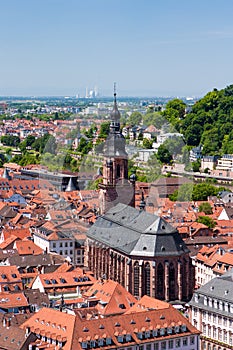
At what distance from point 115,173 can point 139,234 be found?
482cm

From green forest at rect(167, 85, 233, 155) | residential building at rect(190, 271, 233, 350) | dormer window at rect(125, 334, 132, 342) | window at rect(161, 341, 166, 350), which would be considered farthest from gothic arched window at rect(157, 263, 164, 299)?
green forest at rect(167, 85, 233, 155)

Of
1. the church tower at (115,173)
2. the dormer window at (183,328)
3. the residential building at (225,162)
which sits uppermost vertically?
the church tower at (115,173)

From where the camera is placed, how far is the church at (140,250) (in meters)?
64.9

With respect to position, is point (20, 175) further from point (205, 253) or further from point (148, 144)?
point (148, 144)

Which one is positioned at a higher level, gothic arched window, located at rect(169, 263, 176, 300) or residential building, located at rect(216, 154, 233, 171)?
gothic arched window, located at rect(169, 263, 176, 300)

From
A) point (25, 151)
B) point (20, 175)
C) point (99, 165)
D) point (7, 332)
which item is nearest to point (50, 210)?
point (99, 165)

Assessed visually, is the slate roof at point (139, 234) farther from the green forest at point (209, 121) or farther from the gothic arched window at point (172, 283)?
the green forest at point (209, 121)

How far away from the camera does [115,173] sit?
6800cm

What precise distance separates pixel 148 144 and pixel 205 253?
1634 cm

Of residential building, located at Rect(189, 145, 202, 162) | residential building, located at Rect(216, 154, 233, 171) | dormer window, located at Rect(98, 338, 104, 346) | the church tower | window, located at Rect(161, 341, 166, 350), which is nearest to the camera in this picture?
dormer window, located at Rect(98, 338, 104, 346)

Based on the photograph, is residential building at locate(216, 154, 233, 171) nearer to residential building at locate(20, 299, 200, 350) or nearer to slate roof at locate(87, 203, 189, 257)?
slate roof at locate(87, 203, 189, 257)

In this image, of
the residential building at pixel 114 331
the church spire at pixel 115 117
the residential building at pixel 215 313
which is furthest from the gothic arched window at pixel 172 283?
the residential building at pixel 114 331

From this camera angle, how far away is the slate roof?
65.6m

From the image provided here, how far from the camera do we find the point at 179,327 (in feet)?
164
